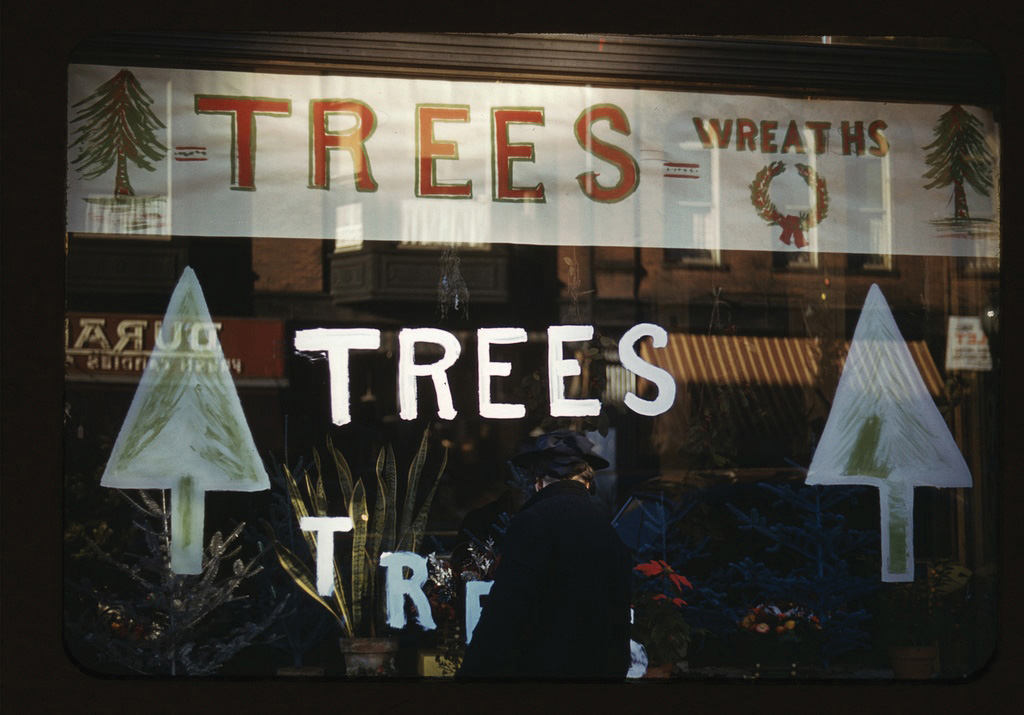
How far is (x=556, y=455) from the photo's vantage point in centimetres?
401

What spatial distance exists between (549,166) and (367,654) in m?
1.83

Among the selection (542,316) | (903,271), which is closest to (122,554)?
(542,316)

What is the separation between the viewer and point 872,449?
161 inches

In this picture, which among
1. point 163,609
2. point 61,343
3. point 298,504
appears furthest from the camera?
point 298,504

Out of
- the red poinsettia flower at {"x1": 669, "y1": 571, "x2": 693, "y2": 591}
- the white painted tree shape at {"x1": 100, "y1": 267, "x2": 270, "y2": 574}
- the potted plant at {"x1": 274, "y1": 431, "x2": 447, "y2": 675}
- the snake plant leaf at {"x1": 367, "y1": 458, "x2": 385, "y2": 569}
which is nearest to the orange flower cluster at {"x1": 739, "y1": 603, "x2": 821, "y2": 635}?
the red poinsettia flower at {"x1": 669, "y1": 571, "x2": 693, "y2": 591}

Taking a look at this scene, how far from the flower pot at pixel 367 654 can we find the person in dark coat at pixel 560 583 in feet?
0.86

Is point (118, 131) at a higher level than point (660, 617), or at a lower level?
higher

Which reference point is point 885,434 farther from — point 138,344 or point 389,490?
point 138,344

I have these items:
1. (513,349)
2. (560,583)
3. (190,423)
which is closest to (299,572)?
(190,423)

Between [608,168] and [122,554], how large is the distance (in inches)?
84.8

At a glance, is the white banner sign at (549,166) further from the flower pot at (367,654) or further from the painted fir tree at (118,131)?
the flower pot at (367,654)

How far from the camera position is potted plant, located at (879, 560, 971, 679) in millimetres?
3938

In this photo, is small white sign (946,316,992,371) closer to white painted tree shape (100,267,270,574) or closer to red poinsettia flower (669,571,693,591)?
red poinsettia flower (669,571,693,591)

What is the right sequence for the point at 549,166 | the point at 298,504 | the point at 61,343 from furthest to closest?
1. the point at 549,166
2. the point at 298,504
3. the point at 61,343
